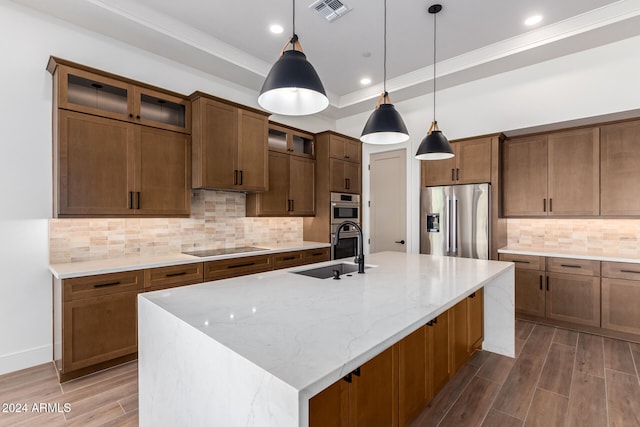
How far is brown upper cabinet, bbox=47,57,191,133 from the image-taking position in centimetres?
250

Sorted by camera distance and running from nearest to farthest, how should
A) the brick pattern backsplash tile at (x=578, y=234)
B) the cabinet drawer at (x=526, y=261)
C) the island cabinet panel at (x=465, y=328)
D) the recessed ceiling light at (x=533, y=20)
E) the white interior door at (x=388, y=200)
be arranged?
the island cabinet panel at (x=465, y=328), the recessed ceiling light at (x=533, y=20), the brick pattern backsplash tile at (x=578, y=234), the cabinet drawer at (x=526, y=261), the white interior door at (x=388, y=200)

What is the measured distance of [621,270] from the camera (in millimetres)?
3113

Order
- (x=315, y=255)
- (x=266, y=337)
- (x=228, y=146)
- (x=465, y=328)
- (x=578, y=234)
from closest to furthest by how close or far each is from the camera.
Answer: (x=266, y=337)
(x=465, y=328)
(x=228, y=146)
(x=578, y=234)
(x=315, y=255)

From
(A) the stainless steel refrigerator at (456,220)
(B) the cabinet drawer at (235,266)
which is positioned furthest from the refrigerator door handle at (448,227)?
(B) the cabinet drawer at (235,266)


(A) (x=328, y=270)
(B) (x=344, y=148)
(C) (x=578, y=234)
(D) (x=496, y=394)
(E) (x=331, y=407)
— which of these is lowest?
(D) (x=496, y=394)

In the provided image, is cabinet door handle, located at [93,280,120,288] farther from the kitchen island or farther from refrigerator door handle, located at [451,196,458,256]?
refrigerator door handle, located at [451,196,458,256]

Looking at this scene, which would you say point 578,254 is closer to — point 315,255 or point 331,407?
point 315,255

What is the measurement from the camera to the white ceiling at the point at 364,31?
2.77 meters

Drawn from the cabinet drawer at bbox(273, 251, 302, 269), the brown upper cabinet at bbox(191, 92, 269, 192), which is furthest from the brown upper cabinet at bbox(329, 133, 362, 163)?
the cabinet drawer at bbox(273, 251, 302, 269)

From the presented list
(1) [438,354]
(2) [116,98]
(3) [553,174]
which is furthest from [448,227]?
(2) [116,98]

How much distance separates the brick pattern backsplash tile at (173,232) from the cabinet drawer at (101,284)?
0.55 metres

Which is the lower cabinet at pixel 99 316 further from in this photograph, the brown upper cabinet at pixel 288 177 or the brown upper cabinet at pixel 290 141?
the brown upper cabinet at pixel 290 141

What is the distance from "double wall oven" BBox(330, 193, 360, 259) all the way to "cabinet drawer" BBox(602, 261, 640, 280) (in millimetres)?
3014

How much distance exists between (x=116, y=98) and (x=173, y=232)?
1425 millimetres
